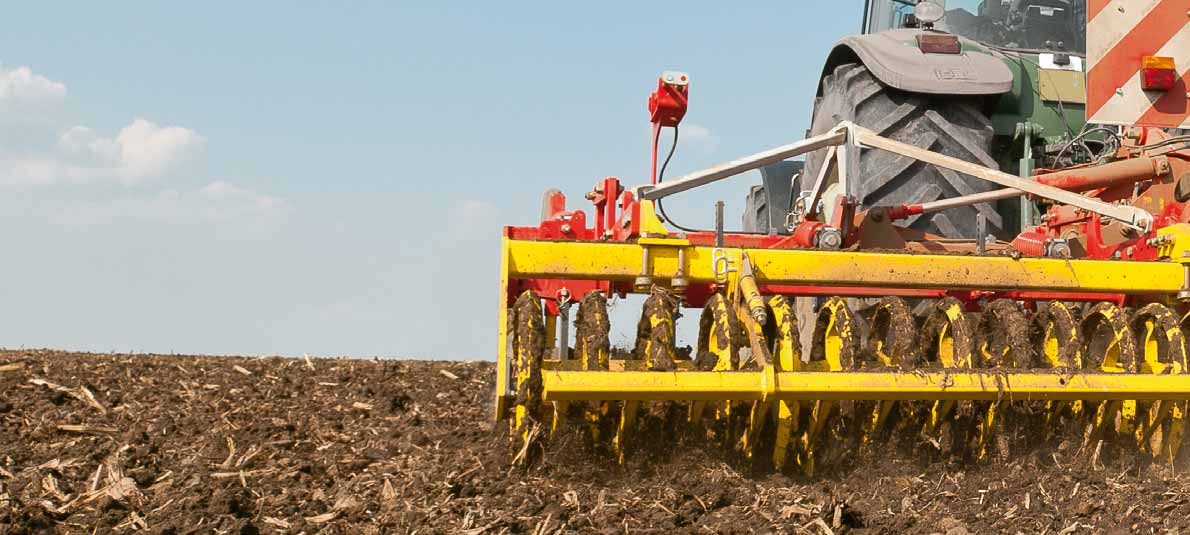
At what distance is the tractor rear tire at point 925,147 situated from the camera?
5570mm

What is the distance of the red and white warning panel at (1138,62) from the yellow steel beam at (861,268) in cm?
136

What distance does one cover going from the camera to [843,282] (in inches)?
172

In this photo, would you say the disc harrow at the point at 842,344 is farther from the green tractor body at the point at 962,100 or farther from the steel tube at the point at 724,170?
the green tractor body at the point at 962,100

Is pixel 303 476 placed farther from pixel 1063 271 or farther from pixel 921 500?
pixel 1063 271

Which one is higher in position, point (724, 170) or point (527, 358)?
point (724, 170)

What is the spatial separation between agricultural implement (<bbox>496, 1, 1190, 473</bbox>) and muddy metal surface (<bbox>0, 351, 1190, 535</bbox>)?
0.13 m

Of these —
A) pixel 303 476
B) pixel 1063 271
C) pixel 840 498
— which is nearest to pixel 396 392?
pixel 303 476

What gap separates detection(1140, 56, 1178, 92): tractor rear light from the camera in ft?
18.8

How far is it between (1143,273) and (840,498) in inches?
59.2

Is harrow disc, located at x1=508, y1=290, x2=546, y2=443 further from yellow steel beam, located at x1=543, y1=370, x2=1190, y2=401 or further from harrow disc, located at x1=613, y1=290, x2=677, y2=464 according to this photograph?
harrow disc, located at x1=613, y1=290, x2=677, y2=464

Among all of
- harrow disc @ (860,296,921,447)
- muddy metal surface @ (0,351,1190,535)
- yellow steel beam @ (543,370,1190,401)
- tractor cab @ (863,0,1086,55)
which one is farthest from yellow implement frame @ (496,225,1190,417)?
tractor cab @ (863,0,1086,55)

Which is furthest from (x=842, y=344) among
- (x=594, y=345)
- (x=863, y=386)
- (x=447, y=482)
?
(x=447, y=482)

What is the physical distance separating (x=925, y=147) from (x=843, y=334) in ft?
5.29

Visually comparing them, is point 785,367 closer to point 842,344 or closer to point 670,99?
point 842,344
